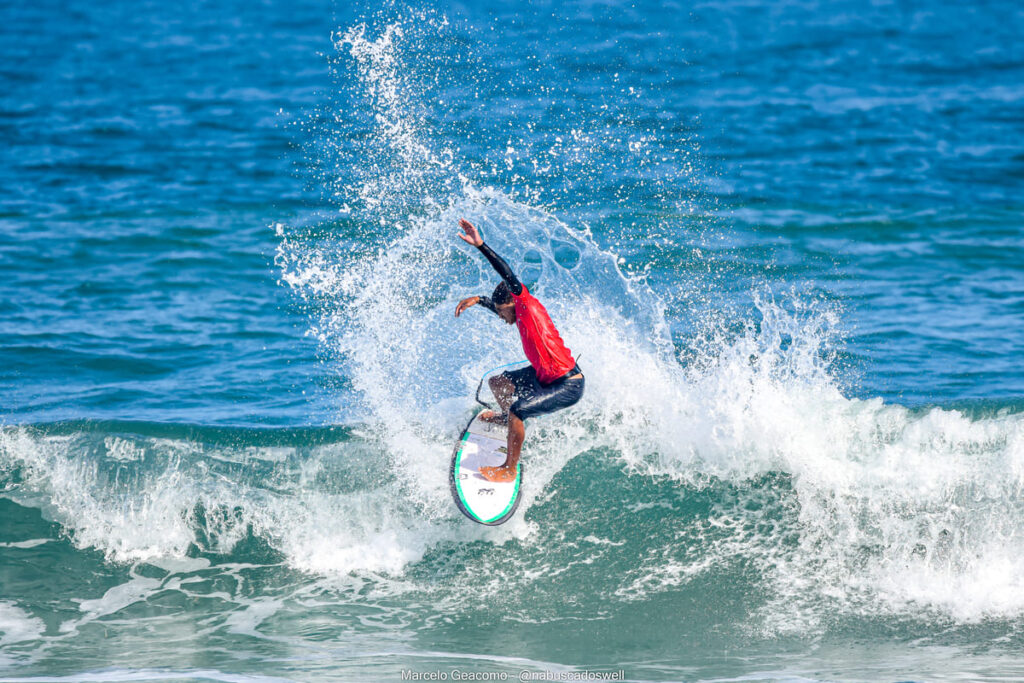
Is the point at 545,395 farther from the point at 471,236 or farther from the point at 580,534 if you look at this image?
the point at 580,534

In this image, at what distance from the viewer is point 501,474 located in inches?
349

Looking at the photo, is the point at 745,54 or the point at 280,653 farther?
the point at 745,54

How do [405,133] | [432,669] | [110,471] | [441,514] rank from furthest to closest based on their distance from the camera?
[405,133] → [110,471] → [441,514] → [432,669]

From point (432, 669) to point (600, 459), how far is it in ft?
9.82

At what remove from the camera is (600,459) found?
987cm

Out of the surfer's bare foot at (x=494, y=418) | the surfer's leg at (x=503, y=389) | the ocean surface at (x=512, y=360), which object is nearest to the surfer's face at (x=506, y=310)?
the surfer's leg at (x=503, y=389)

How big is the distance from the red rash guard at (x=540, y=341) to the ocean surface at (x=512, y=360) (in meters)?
1.61

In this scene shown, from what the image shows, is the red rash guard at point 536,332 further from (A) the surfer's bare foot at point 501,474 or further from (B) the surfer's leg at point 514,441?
(A) the surfer's bare foot at point 501,474

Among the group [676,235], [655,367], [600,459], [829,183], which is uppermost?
[829,183]

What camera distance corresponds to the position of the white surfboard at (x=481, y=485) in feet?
28.5

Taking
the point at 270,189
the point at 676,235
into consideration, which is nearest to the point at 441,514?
the point at 676,235

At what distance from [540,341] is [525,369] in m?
0.56

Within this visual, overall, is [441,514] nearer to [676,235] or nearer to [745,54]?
A: [676,235]

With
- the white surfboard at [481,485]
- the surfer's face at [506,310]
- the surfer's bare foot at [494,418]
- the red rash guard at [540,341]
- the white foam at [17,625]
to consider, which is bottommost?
the white foam at [17,625]
